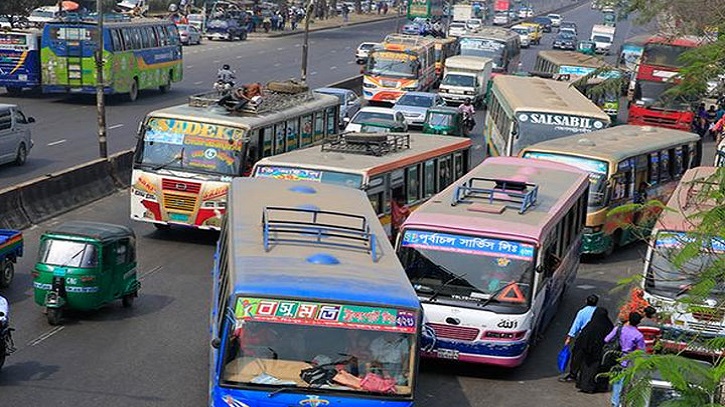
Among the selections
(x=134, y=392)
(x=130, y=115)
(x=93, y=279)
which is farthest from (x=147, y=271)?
(x=130, y=115)

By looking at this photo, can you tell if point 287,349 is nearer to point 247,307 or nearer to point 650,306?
point 247,307

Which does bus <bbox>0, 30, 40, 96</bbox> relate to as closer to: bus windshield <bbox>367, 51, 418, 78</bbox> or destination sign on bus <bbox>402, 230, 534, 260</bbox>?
bus windshield <bbox>367, 51, 418, 78</bbox>

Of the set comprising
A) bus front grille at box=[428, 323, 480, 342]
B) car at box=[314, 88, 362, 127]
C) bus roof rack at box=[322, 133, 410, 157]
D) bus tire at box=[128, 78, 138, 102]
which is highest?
bus roof rack at box=[322, 133, 410, 157]

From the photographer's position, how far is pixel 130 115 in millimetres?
41094

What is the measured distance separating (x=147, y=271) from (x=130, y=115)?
2117 cm

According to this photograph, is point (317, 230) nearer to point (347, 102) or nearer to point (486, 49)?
point (347, 102)

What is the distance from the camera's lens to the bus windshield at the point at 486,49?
194 feet

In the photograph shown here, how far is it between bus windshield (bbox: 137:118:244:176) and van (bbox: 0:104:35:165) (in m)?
7.68

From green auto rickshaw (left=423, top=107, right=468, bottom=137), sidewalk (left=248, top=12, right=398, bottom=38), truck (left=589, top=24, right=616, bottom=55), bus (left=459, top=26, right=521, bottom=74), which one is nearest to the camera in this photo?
green auto rickshaw (left=423, top=107, right=468, bottom=137)

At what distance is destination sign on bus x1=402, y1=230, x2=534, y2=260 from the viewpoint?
1559cm

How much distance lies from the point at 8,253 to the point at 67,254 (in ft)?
6.60

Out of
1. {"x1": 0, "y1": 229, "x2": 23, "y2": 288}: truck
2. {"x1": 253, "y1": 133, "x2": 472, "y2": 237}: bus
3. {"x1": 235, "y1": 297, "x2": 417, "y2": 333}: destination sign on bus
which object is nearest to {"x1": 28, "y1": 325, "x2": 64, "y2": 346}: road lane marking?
{"x1": 0, "y1": 229, "x2": 23, "y2": 288}: truck

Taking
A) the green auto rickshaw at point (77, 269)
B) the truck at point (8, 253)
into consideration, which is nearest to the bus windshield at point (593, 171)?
the green auto rickshaw at point (77, 269)

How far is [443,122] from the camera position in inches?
1529
